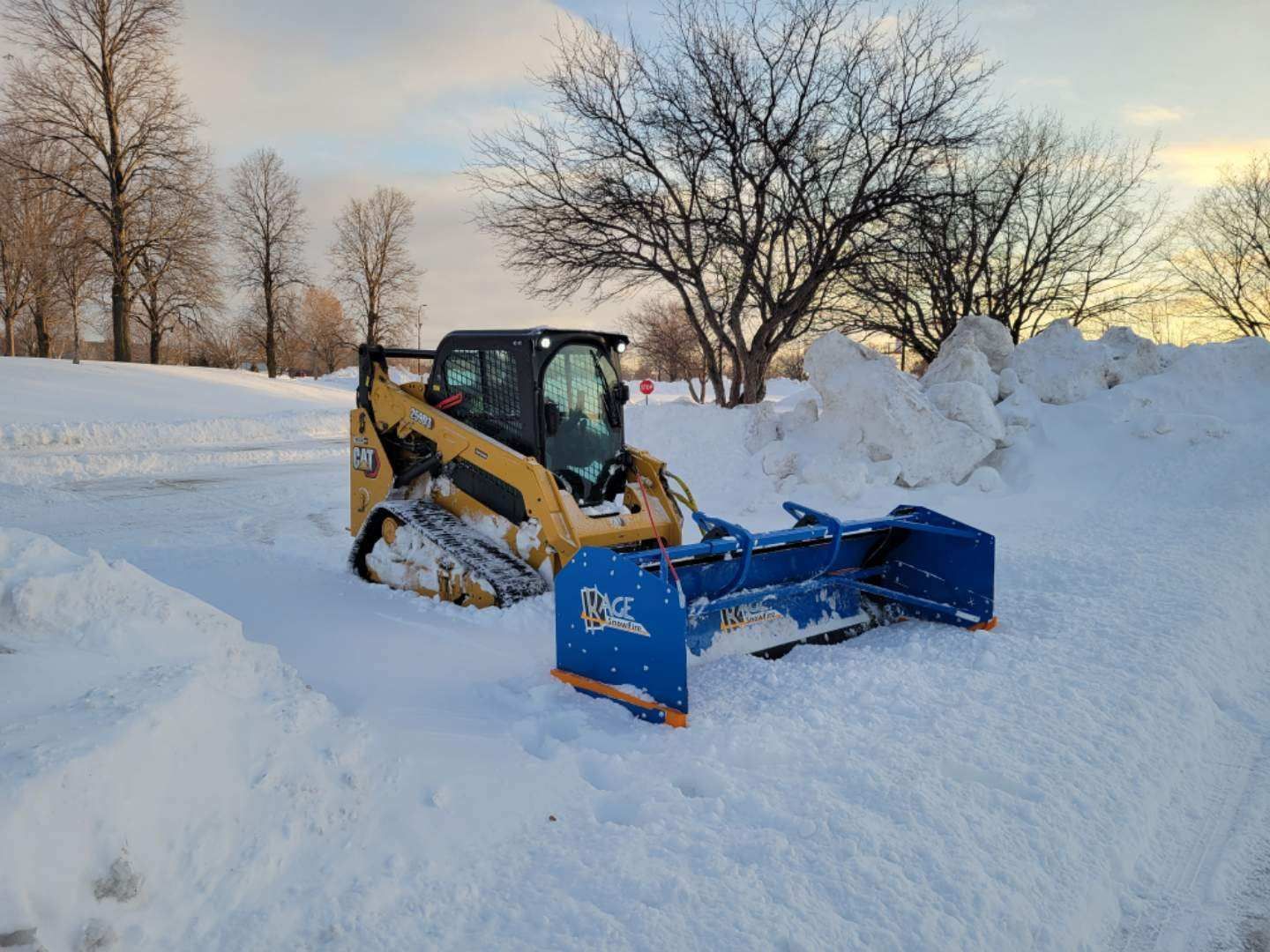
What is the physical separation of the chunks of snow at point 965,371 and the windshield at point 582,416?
882cm

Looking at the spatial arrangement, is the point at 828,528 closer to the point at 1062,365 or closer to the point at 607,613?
the point at 607,613

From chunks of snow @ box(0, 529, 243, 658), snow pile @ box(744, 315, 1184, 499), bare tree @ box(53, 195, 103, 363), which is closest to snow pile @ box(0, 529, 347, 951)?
chunks of snow @ box(0, 529, 243, 658)

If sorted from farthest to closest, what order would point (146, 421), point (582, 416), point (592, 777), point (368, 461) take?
point (146, 421) → point (368, 461) → point (582, 416) → point (592, 777)

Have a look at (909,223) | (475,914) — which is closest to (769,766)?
(475,914)

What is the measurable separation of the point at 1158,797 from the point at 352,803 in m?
3.29

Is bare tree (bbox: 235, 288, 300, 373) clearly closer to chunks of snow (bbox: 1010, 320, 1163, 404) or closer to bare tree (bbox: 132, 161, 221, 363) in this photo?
bare tree (bbox: 132, 161, 221, 363)

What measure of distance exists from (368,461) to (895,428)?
7507 mm

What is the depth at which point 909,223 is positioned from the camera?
55.3 feet

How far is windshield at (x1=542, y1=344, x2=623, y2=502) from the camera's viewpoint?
6395 mm

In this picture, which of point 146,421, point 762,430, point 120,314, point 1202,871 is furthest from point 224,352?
point 1202,871

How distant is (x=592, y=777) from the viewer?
11.9ft

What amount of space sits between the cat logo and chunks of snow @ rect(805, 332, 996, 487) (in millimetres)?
7113

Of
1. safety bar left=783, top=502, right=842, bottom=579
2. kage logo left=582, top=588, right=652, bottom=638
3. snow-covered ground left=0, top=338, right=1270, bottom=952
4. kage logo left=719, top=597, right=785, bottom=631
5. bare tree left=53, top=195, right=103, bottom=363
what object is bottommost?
snow-covered ground left=0, top=338, right=1270, bottom=952

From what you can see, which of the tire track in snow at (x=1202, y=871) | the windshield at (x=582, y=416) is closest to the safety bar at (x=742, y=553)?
the windshield at (x=582, y=416)
